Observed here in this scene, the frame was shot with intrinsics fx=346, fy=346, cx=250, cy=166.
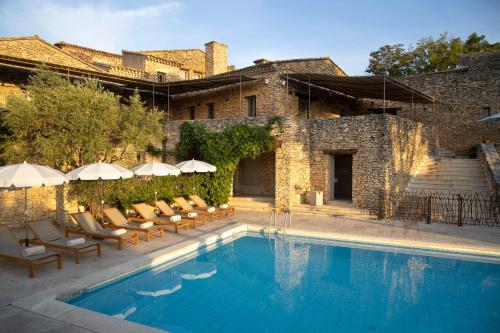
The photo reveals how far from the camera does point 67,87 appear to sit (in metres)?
12.1

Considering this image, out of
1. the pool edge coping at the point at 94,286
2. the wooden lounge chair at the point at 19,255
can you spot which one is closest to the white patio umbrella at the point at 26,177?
the wooden lounge chair at the point at 19,255

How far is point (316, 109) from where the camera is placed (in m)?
21.1

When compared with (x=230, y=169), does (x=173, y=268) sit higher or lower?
lower

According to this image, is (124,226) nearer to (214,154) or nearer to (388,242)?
(214,154)

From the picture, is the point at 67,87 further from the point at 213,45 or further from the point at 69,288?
the point at 213,45

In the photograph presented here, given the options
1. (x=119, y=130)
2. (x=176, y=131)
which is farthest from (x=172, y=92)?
(x=119, y=130)

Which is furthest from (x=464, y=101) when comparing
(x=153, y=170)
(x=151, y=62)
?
(x=151, y=62)

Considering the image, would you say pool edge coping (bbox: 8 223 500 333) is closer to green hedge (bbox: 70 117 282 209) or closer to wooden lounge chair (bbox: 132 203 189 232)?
wooden lounge chair (bbox: 132 203 189 232)

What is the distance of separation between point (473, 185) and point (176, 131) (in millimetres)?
14575

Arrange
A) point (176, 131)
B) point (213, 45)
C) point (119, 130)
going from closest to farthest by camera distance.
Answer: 1. point (119, 130)
2. point (176, 131)
3. point (213, 45)

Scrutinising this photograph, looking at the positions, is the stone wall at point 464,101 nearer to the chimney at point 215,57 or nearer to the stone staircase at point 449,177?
the stone staircase at point 449,177

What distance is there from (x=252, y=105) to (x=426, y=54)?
2213 centimetres

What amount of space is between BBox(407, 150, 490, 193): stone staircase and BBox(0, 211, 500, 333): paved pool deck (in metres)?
3.97

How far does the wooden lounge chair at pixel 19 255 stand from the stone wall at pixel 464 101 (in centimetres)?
2132
